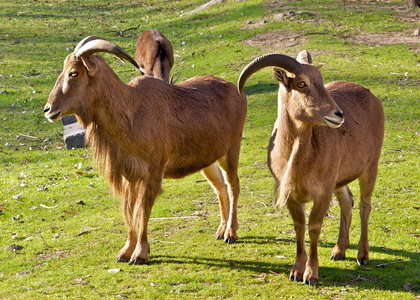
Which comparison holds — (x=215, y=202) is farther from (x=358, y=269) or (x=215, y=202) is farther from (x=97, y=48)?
(x=97, y=48)

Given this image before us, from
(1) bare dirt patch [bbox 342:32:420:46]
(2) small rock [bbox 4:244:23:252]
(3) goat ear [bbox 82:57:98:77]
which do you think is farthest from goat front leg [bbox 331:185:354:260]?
(1) bare dirt patch [bbox 342:32:420:46]

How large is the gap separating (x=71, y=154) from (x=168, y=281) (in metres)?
6.69

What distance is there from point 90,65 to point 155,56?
23.4ft

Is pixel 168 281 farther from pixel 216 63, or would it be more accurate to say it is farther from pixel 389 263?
pixel 216 63

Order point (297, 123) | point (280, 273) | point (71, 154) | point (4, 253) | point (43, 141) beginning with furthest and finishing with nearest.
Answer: point (43, 141) < point (71, 154) < point (4, 253) < point (280, 273) < point (297, 123)

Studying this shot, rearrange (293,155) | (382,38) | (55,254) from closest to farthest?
(293,155) < (55,254) < (382,38)

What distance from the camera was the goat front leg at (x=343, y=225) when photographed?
24.4 ft

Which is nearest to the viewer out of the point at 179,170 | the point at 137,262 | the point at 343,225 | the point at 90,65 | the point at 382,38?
the point at 90,65

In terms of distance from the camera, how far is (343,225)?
7.56m

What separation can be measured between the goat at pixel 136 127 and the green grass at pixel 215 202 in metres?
0.66

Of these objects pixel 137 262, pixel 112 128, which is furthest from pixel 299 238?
pixel 112 128

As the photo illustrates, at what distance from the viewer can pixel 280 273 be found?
709 cm

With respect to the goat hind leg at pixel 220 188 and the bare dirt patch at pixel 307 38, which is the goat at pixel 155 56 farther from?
the goat hind leg at pixel 220 188

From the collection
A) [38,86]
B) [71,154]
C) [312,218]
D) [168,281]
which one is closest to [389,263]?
[312,218]
